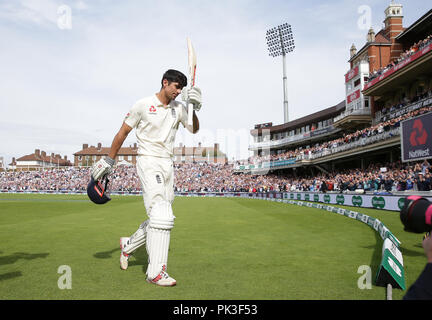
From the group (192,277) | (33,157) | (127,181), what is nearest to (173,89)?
(192,277)

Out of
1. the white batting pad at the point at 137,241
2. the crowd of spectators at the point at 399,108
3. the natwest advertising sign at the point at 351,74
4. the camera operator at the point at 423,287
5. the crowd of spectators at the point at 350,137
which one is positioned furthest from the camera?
the natwest advertising sign at the point at 351,74

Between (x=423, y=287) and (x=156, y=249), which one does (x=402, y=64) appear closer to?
(x=156, y=249)

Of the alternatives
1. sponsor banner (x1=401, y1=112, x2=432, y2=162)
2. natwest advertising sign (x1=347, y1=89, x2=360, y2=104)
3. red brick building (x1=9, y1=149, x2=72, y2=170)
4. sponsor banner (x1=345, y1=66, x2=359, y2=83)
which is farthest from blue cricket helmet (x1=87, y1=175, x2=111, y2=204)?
red brick building (x1=9, y1=149, x2=72, y2=170)

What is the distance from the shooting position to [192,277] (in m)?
4.49

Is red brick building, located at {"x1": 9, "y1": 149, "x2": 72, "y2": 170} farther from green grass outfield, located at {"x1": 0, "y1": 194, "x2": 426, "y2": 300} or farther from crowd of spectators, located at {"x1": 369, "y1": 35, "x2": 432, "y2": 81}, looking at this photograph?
green grass outfield, located at {"x1": 0, "y1": 194, "x2": 426, "y2": 300}

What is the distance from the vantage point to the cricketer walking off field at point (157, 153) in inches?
165

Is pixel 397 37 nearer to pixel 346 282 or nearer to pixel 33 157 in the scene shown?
pixel 346 282

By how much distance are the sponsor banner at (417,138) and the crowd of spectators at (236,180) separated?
4.68 ft

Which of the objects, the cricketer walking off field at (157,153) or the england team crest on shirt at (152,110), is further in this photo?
the england team crest on shirt at (152,110)

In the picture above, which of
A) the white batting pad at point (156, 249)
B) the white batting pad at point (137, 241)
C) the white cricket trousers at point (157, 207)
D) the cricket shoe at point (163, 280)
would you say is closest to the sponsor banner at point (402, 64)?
the white cricket trousers at point (157, 207)

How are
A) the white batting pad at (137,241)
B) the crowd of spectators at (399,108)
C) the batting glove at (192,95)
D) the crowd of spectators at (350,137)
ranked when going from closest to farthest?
the batting glove at (192,95) → the white batting pad at (137,241) → the crowd of spectators at (350,137) → the crowd of spectators at (399,108)

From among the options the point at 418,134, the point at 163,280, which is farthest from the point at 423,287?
the point at 418,134

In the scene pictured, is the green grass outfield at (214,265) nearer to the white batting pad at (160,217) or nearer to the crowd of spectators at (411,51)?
the white batting pad at (160,217)

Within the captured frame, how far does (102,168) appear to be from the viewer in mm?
4551
